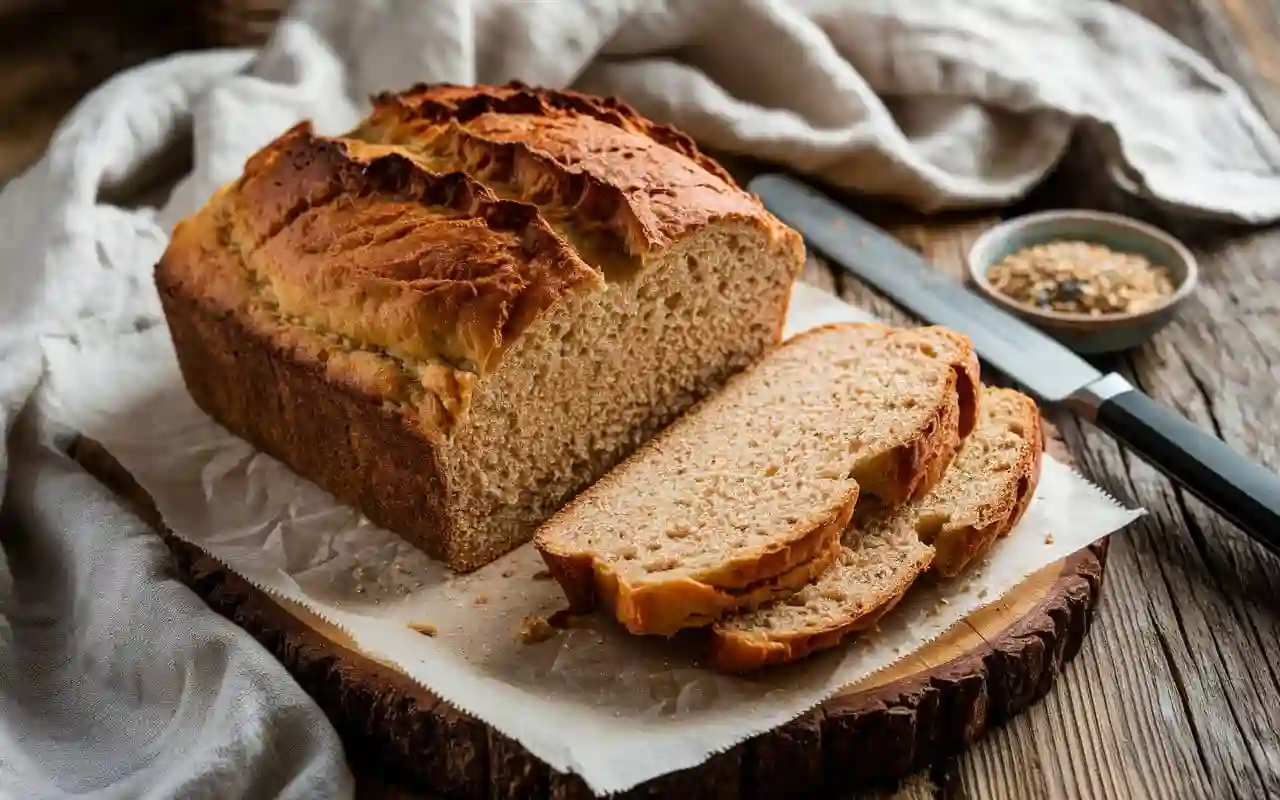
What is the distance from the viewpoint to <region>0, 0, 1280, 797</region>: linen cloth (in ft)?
13.0

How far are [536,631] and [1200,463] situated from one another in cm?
144

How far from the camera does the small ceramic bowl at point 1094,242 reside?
3682 mm

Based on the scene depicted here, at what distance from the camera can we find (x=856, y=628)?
255cm

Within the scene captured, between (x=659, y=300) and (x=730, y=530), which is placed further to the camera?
(x=659, y=300)

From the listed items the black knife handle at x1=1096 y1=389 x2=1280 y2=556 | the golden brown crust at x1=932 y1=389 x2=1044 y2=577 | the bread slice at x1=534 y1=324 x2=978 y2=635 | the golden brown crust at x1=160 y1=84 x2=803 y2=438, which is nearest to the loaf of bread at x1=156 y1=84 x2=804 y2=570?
the golden brown crust at x1=160 y1=84 x2=803 y2=438

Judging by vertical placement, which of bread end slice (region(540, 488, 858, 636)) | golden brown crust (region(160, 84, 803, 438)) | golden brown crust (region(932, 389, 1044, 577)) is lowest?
golden brown crust (region(932, 389, 1044, 577))

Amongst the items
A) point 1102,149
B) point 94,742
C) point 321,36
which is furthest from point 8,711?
point 1102,149

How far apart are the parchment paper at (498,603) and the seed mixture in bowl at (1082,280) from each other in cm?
80

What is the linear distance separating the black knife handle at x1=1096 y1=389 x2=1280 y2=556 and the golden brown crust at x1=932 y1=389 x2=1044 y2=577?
28cm

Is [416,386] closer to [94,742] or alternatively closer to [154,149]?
[94,742]

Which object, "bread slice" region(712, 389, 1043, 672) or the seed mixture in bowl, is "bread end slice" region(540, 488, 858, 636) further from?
the seed mixture in bowl

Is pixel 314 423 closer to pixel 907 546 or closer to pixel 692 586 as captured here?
pixel 692 586

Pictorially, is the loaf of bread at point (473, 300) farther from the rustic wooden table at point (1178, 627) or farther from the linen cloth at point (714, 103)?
the rustic wooden table at point (1178, 627)

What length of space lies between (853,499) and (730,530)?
0.80ft
